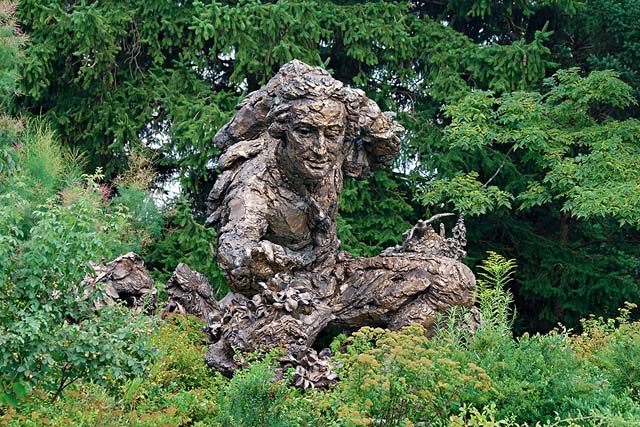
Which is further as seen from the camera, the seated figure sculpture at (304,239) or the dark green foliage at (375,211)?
the dark green foliage at (375,211)

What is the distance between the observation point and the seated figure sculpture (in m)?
5.80

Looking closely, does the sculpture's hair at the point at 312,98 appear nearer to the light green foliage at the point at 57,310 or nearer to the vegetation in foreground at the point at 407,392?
the vegetation in foreground at the point at 407,392

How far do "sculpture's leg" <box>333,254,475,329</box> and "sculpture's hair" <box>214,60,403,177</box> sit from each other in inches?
32.4

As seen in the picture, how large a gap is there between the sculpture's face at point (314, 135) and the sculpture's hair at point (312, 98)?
0.07m

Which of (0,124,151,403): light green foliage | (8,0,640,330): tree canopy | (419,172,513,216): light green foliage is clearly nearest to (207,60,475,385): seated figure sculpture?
(0,124,151,403): light green foliage

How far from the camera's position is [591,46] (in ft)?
36.5

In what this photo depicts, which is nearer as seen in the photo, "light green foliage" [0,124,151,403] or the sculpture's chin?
"light green foliage" [0,124,151,403]

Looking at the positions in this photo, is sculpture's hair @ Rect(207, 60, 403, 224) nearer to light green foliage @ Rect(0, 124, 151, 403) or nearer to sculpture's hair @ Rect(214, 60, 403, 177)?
sculpture's hair @ Rect(214, 60, 403, 177)

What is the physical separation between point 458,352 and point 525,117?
464 cm

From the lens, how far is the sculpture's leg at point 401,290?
6.38m

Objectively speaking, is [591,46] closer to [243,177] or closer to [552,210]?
[552,210]

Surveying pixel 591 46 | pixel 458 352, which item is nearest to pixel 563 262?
pixel 591 46

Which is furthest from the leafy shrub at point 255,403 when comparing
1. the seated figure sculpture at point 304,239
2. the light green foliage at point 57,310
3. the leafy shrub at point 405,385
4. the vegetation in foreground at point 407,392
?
the seated figure sculpture at point 304,239

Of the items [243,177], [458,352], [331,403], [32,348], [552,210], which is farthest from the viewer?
[552,210]
